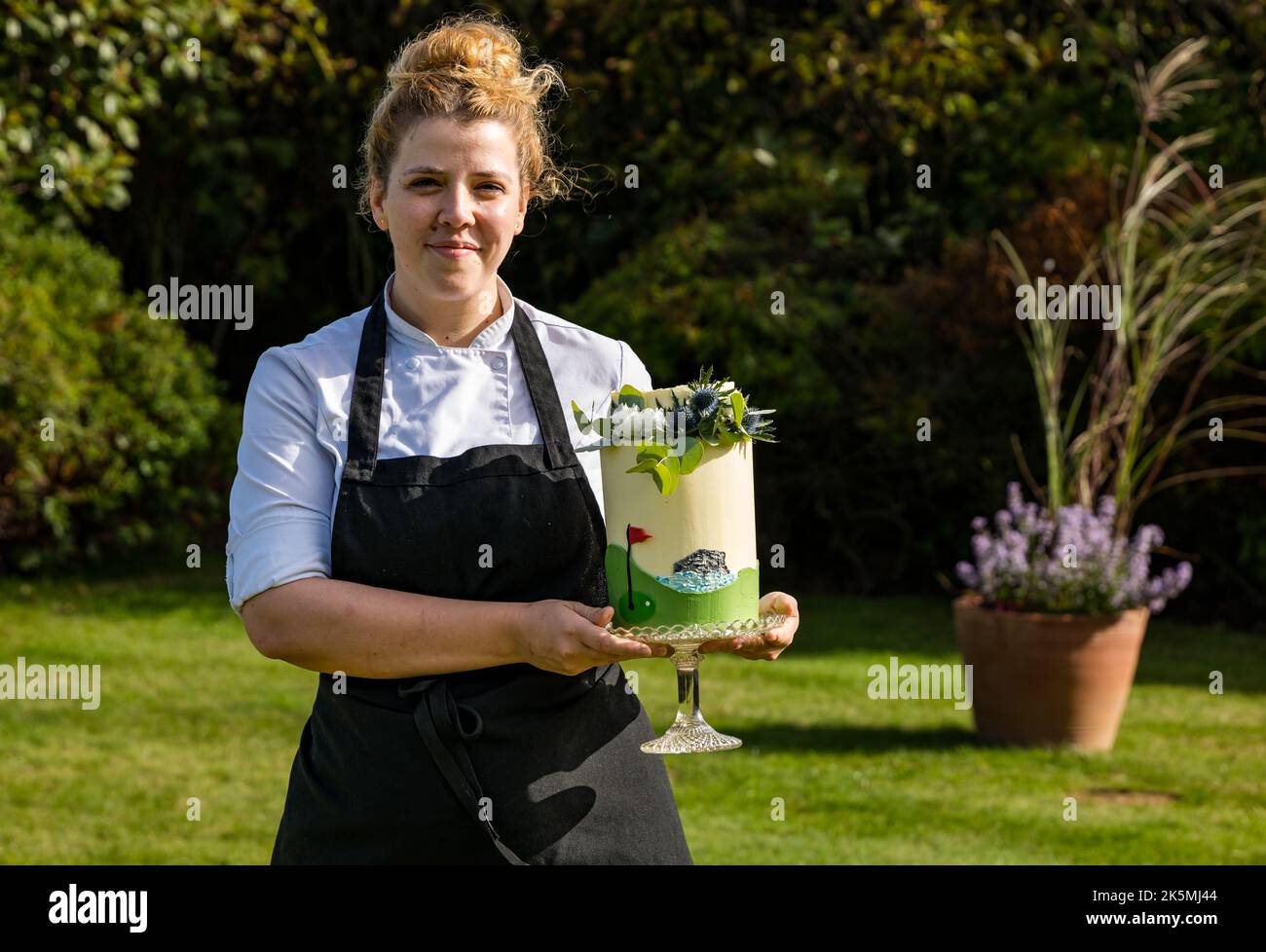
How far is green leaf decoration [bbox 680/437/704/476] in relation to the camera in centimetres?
234

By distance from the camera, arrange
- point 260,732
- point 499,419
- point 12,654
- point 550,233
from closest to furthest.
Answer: point 499,419 → point 260,732 → point 12,654 → point 550,233

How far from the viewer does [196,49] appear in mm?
8516

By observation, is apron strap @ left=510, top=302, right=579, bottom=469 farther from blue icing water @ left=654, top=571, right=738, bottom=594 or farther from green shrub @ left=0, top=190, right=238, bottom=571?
green shrub @ left=0, top=190, right=238, bottom=571

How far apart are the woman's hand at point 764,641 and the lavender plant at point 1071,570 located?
4.00m

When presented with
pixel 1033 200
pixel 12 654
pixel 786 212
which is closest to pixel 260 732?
pixel 12 654

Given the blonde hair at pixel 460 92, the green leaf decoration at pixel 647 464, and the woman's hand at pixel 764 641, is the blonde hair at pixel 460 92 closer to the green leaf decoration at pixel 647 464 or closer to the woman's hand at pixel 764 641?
the green leaf decoration at pixel 647 464

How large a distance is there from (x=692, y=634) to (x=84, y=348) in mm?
7497

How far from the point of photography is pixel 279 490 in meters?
2.37

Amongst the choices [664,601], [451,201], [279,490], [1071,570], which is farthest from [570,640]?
[1071,570]

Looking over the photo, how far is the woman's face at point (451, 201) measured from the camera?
94.9 inches

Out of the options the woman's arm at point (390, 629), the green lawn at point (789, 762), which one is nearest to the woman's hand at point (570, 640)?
the woman's arm at point (390, 629)

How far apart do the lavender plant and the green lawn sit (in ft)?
2.02

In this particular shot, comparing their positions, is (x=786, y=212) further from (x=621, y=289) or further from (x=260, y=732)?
(x=260, y=732)

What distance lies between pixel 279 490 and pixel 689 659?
2.20 ft
